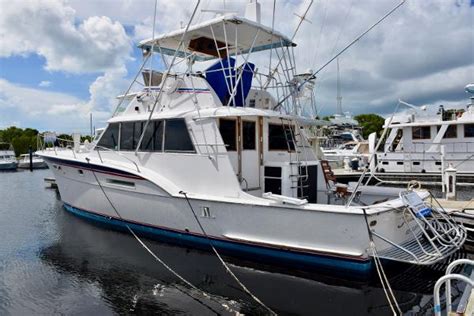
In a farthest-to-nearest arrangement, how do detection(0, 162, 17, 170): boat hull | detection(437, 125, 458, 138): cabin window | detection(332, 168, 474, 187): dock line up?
detection(0, 162, 17, 170): boat hull → detection(437, 125, 458, 138): cabin window → detection(332, 168, 474, 187): dock

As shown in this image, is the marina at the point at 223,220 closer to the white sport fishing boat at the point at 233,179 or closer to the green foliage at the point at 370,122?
the white sport fishing boat at the point at 233,179

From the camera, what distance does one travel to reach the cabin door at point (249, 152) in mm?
7949

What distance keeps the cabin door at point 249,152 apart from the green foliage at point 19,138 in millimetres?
55661

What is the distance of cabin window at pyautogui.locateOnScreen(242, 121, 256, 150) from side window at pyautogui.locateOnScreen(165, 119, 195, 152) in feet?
3.92

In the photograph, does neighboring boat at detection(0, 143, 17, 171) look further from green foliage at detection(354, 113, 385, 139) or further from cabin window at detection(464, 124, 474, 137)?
green foliage at detection(354, 113, 385, 139)

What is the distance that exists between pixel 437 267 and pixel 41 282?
709cm

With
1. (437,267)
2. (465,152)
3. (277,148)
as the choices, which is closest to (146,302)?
(277,148)

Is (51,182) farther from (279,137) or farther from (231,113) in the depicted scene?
(231,113)

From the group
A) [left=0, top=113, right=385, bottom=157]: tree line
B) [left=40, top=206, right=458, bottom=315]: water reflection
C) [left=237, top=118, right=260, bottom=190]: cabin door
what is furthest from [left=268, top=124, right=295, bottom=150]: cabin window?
[left=0, top=113, right=385, bottom=157]: tree line

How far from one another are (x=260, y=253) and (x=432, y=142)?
14772mm

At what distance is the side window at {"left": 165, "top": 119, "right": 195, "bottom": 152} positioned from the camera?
7.65m

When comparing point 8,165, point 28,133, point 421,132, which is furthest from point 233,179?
point 28,133

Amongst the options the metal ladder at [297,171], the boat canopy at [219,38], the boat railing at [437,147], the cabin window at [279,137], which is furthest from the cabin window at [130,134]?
the boat railing at [437,147]

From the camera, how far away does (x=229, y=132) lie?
25.7 feet
